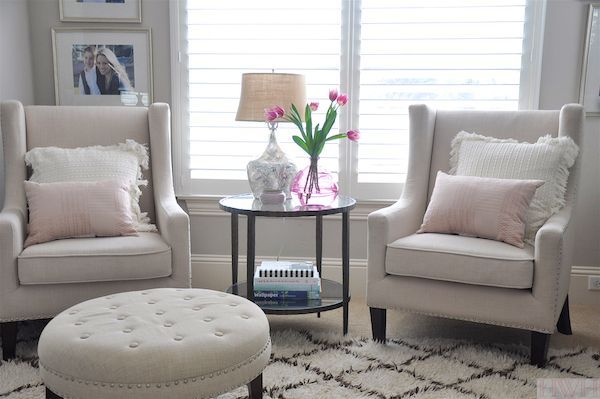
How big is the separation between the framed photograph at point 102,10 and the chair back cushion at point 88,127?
0.56 metres

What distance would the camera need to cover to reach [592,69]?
10.2 ft

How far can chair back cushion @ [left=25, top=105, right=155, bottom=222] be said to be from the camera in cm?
299

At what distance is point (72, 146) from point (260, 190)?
0.97 meters

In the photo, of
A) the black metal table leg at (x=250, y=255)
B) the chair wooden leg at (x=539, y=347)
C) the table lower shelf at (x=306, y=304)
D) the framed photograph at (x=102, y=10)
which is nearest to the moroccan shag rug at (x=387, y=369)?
the chair wooden leg at (x=539, y=347)

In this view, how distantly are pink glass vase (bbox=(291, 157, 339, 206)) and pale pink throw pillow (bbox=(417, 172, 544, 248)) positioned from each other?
0.47m

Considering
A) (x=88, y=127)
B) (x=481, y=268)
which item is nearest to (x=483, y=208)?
(x=481, y=268)

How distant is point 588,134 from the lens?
126 inches

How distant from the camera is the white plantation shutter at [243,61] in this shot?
326 centimetres

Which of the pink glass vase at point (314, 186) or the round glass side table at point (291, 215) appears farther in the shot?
the pink glass vase at point (314, 186)

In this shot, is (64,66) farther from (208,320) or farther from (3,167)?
(208,320)

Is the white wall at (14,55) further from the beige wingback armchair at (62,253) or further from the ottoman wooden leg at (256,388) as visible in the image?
the ottoman wooden leg at (256,388)

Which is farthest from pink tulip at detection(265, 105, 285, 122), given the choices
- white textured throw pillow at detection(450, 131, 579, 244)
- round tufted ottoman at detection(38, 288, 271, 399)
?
round tufted ottoman at detection(38, 288, 271, 399)

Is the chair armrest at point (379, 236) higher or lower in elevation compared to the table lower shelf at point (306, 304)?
higher

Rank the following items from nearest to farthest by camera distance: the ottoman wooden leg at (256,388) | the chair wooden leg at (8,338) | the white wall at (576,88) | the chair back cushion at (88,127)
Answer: the ottoman wooden leg at (256,388) → the chair wooden leg at (8,338) → the chair back cushion at (88,127) → the white wall at (576,88)
